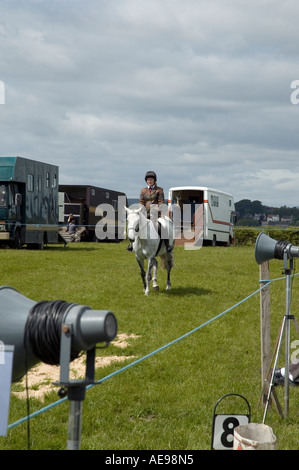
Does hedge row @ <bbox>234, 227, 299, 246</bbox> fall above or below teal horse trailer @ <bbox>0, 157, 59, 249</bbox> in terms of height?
below

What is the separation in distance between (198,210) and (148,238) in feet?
59.4

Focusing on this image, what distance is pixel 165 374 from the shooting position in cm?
722

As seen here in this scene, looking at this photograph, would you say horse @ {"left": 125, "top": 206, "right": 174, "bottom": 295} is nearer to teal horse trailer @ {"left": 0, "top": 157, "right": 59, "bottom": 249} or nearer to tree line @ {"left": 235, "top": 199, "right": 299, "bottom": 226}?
teal horse trailer @ {"left": 0, "top": 157, "right": 59, "bottom": 249}

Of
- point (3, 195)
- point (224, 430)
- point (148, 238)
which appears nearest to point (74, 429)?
point (224, 430)

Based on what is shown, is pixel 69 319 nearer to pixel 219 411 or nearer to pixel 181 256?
pixel 219 411

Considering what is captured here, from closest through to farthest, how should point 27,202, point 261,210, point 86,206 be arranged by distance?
point 27,202 < point 86,206 < point 261,210

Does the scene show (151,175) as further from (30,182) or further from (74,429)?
(30,182)

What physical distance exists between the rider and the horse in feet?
0.97

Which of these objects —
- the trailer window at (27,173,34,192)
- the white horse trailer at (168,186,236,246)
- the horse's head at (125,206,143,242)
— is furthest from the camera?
the white horse trailer at (168,186,236,246)

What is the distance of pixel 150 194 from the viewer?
13391 millimetres

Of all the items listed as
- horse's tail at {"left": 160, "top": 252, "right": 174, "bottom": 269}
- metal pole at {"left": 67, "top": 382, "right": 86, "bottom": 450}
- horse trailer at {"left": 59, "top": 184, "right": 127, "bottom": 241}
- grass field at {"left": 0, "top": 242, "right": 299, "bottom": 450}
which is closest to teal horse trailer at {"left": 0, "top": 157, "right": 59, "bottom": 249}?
horse trailer at {"left": 59, "top": 184, "right": 127, "bottom": 241}

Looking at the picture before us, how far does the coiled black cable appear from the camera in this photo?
2053mm

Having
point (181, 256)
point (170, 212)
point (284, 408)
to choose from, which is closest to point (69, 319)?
point (284, 408)
